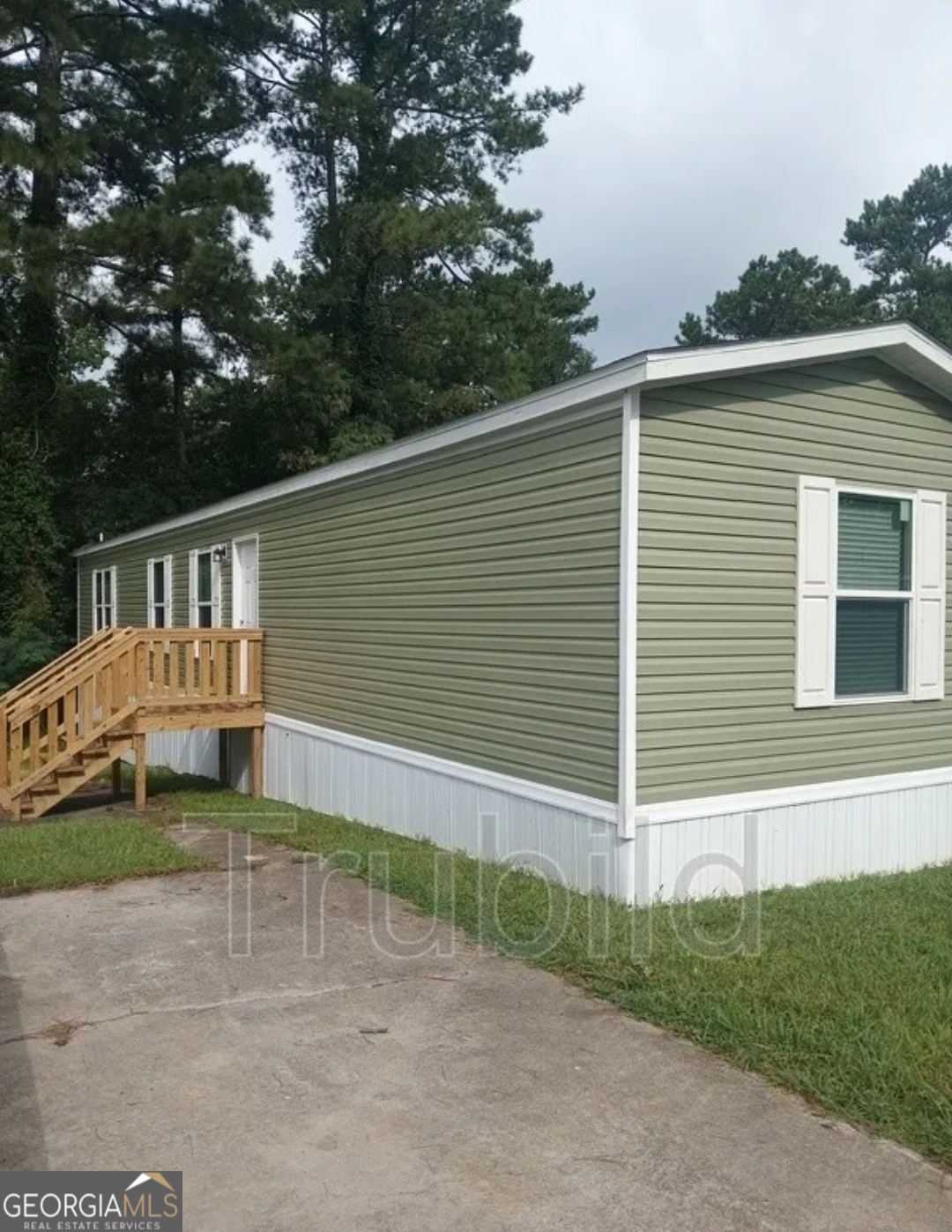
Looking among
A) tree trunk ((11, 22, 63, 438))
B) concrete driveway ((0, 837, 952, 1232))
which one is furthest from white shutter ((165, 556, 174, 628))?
concrete driveway ((0, 837, 952, 1232))

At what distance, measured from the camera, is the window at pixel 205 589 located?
40.7 ft

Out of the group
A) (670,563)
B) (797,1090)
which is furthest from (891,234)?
(797,1090)

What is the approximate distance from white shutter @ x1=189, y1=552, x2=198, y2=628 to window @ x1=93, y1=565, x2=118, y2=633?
4123 mm

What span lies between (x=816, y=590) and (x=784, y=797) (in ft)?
4.23

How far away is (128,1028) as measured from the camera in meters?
4.23

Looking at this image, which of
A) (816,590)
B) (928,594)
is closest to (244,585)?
(816,590)

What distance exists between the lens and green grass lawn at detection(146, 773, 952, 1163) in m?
3.54

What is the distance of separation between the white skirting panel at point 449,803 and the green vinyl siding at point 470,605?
0.14 meters

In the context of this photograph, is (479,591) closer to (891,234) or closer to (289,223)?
(289,223)

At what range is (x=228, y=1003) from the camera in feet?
14.8

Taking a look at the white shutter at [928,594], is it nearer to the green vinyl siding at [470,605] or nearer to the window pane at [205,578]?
the green vinyl siding at [470,605]

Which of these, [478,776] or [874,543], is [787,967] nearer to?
[478,776]

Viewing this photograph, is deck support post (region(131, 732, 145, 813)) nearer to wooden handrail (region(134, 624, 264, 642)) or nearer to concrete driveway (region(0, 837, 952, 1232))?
wooden handrail (region(134, 624, 264, 642))

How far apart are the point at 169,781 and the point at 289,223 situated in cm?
1541
